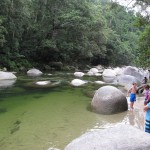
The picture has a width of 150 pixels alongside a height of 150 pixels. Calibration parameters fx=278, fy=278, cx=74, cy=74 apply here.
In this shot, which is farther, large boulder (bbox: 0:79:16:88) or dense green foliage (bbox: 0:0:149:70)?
dense green foliage (bbox: 0:0:149:70)

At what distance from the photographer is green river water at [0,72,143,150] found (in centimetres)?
864

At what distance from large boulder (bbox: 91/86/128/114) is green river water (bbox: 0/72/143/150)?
370 mm

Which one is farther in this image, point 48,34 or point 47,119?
point 48,34

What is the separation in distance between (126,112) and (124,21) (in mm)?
76279

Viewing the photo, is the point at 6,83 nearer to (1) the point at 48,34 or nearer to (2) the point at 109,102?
(2) the point at 109,102

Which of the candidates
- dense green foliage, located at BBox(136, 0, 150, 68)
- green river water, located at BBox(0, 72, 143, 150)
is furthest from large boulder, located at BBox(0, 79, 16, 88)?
dense green foliage, located at BBox(136, 0, 150, 68)

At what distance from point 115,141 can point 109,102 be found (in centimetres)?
661

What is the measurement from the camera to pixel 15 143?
8.38 m

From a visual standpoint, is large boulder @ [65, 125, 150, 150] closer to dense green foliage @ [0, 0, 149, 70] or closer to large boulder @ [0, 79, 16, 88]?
large boulder @ [0, 79, 16, 88]

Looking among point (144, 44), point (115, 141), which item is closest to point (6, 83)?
point (144, 44)

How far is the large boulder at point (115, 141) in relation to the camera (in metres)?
5.86

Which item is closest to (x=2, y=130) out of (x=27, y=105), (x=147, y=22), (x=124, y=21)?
(x=27, y=105)

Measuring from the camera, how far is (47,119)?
11.4m

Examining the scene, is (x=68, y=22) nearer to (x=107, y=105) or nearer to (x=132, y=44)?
(x=107, y=105)
